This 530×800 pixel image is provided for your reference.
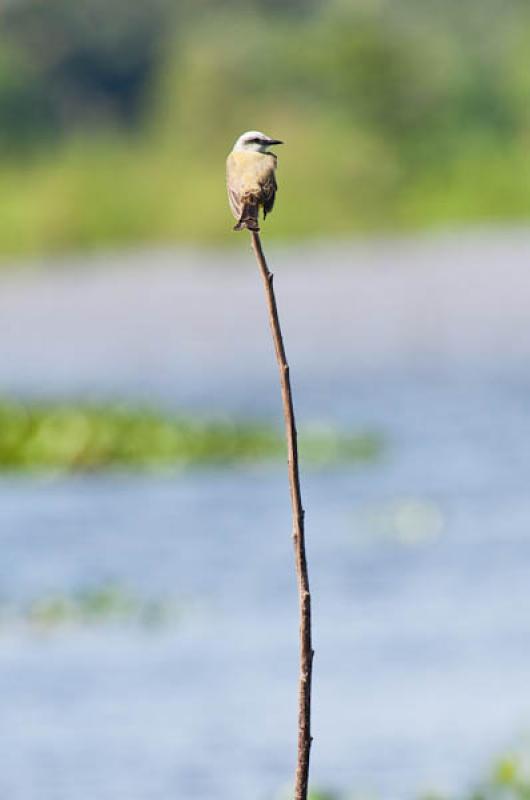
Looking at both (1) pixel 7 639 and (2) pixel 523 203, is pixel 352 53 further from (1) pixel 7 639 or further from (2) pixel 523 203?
(1) pixel 7 639

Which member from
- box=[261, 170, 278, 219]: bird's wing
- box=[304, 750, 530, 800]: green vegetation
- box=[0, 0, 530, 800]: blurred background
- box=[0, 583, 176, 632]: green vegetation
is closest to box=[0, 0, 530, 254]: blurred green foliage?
box=[0, 0, 530, 800]: blurred background

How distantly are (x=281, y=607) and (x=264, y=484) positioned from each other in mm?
5968

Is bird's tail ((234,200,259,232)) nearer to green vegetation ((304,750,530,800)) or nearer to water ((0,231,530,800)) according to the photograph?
green vegetation ((304,750,530,800))

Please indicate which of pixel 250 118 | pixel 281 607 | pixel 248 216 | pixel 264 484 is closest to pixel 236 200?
pixel 248 216

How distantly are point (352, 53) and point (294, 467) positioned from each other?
3340 inches

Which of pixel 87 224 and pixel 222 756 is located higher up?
pixel 87 224

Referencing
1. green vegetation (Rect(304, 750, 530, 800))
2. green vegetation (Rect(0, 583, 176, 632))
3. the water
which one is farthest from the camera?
green vegetation (Rect(0, 583, 176, 632))

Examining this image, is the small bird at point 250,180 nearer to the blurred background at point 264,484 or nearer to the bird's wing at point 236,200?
the bird's wing at point 236,200

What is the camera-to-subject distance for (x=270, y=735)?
9.65 m

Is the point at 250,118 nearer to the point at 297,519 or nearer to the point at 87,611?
the point at 87,611

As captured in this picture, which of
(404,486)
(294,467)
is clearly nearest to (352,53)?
(404,486)

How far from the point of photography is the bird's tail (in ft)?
10.7

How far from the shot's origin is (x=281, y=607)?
1253 centimetres

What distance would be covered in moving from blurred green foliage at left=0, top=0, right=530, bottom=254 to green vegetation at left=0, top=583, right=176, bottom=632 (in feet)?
172
